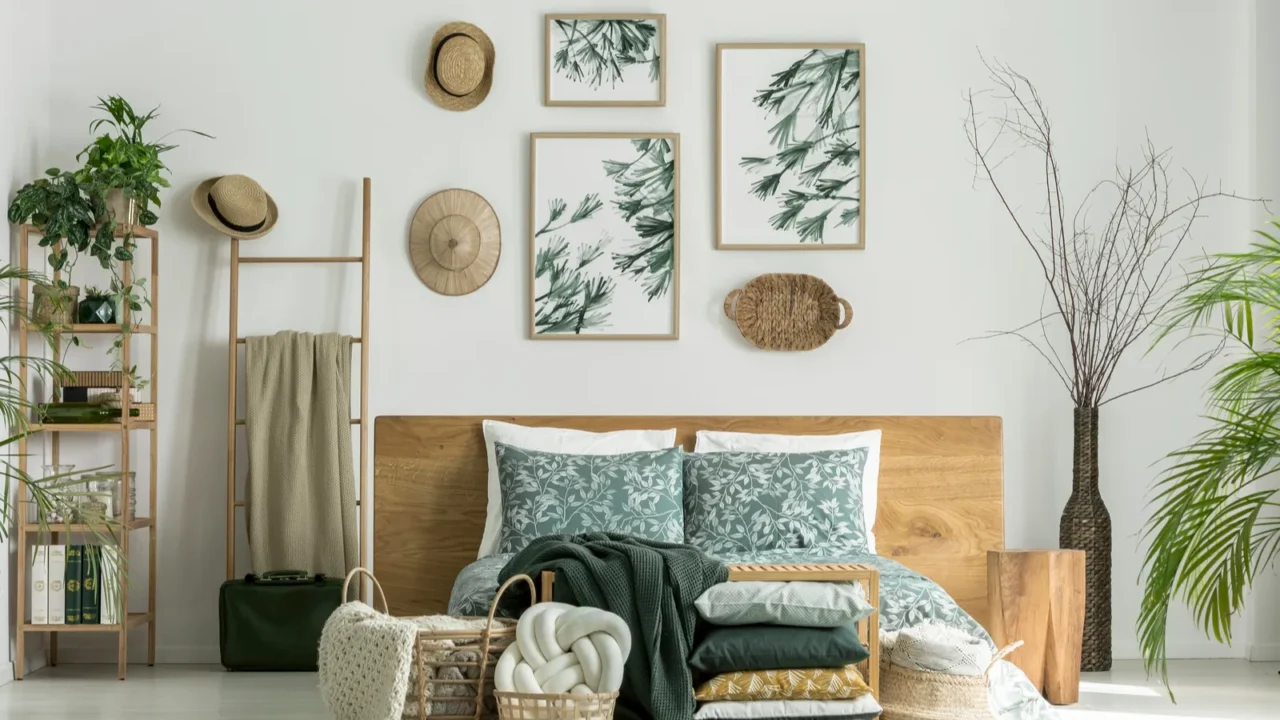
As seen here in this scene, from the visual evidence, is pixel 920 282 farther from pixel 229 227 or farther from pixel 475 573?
pixel 229 227

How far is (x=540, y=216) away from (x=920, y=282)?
57.6 inches

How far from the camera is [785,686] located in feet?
8.77

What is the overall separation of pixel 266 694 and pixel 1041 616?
2509 mm

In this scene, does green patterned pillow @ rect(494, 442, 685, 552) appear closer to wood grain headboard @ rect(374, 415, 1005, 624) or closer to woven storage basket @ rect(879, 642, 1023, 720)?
wood grain headboard @ rect(374, 415, 1005, 624)

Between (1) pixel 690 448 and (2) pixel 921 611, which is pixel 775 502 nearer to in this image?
(1) pixel 690 448

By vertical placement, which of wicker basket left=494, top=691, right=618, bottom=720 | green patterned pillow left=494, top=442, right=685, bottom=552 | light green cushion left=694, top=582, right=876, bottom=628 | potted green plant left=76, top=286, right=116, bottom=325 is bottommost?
wicker basket left=494, top=691, right=618, bottom=720

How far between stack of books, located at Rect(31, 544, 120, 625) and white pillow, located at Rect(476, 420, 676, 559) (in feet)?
4.42

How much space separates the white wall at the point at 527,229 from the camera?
4.61 metres

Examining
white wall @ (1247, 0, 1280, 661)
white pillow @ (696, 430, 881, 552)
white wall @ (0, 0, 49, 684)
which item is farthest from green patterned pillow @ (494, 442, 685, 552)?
white wall @ (1247, 0, 1280, 661)

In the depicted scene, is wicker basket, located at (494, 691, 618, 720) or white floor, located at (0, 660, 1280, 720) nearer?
wicker basket, located at (494, 691, 618, 720)

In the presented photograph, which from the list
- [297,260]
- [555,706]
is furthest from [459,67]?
[555,706]

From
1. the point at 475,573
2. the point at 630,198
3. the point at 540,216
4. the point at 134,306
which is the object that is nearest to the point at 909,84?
the point at 630,198

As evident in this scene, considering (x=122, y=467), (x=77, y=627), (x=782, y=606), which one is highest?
(x=122, y=467)

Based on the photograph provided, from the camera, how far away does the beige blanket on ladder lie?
4.45 m
